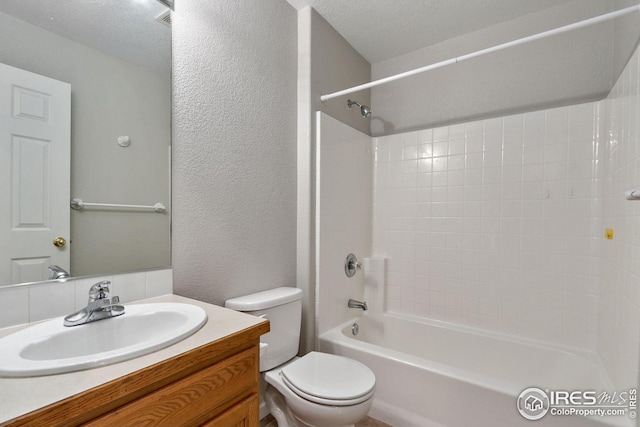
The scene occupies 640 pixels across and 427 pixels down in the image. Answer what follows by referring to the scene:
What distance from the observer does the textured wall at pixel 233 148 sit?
4.43ft

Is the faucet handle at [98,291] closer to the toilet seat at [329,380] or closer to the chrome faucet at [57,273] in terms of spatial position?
the chrome faucet at [57,273]

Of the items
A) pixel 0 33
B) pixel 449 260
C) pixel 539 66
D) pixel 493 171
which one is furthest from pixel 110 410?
pixel 539 66

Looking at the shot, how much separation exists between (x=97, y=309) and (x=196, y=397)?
0.44m

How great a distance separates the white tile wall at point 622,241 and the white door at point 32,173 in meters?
2.07

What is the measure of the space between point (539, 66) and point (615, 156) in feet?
2.65

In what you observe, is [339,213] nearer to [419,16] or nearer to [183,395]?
[419,16]

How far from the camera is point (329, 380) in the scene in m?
1.40

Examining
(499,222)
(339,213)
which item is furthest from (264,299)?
(499,222)

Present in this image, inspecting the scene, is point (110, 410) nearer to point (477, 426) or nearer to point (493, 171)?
point (477, 426)

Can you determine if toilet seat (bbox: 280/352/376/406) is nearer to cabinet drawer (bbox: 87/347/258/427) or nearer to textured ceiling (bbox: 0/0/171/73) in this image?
cabinet drawer (bbox: 87/347/258/427)

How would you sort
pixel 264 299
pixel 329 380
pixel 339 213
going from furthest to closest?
pixel 339 213
pixel 264 299
pixel 329 380

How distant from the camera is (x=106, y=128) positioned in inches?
44.3

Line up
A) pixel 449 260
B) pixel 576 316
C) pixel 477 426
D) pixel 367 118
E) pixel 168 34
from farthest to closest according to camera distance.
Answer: pixel 367 118, pixel 449 260, pixel 576 316, pixel 477 426, pixel 168 34

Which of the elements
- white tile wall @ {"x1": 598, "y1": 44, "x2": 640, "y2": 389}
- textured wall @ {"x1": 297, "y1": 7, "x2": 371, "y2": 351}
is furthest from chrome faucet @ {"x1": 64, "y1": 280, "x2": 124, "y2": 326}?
white tile wall @ {"x1": 598, "y1": 44, "x2": 640, "y2": 389}
